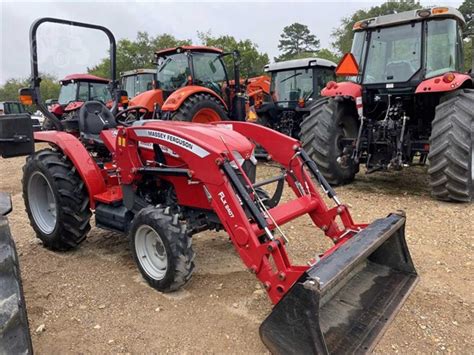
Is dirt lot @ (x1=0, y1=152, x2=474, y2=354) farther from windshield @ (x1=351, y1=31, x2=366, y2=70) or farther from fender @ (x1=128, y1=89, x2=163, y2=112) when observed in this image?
fender @ (x1=128, y1=89, x2=163, y2=112)

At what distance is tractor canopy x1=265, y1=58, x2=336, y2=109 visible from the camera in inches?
366

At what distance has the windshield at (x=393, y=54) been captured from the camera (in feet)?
18.4

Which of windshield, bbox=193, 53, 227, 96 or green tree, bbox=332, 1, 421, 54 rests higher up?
green tree, bbox=332, 1, 421, 54

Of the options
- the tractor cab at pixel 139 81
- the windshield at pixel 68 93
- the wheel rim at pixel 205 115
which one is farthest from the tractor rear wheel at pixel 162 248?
the tractor cab at pixel 139 81

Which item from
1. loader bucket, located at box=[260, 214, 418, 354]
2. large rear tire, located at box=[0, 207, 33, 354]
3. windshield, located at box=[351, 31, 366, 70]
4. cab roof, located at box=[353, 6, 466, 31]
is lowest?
loader bucket, located at box=[260, 214, 418, 354]

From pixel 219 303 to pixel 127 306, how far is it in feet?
2.13

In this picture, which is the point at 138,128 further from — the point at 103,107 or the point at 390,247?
the point at 390,247

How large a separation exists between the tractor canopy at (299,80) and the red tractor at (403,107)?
3.02 m

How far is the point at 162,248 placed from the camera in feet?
10.2

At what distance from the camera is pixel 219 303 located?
9.58ft

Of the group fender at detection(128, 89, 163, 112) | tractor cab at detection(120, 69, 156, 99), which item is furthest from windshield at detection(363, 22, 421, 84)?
tractor cab at detection(120, 69, 156, 99)

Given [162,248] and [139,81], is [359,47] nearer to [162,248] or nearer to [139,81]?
[162,248]

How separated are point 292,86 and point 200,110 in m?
2.88

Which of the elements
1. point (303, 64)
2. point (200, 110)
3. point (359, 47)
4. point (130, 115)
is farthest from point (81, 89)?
point (359, 47)
